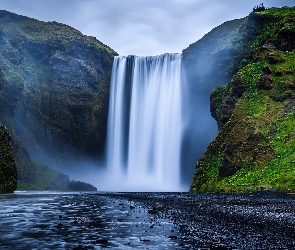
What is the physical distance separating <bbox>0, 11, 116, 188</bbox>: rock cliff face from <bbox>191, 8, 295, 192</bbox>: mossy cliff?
43659mm

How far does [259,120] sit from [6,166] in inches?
1640

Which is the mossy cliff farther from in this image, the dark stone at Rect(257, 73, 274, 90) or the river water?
the river water

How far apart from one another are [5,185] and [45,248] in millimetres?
50498

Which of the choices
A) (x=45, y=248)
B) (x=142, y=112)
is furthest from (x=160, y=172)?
(x=45, y=248)

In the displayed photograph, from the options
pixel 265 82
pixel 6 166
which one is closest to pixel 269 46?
pixel 265 82

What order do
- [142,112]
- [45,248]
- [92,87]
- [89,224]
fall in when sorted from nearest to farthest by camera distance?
[45,248], [89,224], [142,112], [92,87]

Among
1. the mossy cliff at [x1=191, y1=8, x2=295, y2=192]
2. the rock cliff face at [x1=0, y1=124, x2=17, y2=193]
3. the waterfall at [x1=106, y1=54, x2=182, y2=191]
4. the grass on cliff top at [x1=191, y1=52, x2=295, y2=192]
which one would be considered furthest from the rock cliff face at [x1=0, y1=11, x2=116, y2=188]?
the grass on cliff top at [x1=191, y1=52, x2=295, y2=192]

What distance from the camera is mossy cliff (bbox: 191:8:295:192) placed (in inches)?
1730

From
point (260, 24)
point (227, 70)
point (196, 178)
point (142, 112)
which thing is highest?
Result: point (260, 24)

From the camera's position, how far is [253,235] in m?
14.0

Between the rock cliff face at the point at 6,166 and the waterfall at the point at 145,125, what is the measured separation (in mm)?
38339

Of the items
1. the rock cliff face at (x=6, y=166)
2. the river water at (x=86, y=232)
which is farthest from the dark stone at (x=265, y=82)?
the river water at (x=86, y=232)

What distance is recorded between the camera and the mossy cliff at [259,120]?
43938mm

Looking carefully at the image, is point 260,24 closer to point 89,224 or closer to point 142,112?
point 142,112
